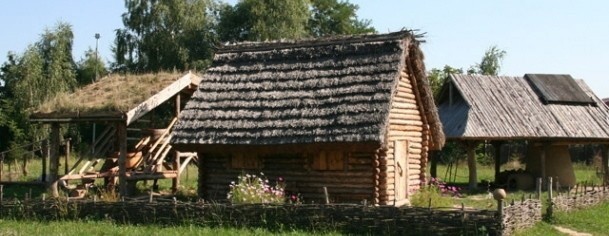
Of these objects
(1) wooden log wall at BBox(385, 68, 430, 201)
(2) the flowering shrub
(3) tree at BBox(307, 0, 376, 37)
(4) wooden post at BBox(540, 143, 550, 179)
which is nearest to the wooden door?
(1) wooden log wall at BBox(385, 68, 430, 201)

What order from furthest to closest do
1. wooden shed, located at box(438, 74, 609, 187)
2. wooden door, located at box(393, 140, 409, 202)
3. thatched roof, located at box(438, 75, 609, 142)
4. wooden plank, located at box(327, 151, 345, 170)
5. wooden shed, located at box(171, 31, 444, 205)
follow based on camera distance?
wooden shed, located at box(438, 74, 609, 187), thatched roof, located at box(438, 75, 609, 142), wooden door, located at box(393, 140, 409, 202), wooden plank, located at box(327, 151, 345, 170), wooden shed, located at box(171, 31, 444, 205)

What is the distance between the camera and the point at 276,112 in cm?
1895

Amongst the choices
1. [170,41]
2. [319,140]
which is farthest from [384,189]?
[170,41]

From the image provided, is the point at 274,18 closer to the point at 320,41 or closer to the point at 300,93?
the point at 320,41

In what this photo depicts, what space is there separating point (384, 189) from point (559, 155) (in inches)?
495

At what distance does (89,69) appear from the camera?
5562cm

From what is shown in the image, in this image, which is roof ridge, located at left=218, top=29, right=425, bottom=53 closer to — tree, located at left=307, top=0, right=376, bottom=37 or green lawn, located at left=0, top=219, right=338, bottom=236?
green lawn, located at left=0, top=219, right=338, bottom=236

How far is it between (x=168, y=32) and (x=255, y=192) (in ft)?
97.2

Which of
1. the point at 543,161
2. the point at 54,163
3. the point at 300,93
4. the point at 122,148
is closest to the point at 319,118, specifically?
the point at 300,93

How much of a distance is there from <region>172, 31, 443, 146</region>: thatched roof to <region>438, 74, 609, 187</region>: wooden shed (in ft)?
17.5

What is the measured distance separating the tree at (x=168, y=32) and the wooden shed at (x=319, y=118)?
23.8 metres

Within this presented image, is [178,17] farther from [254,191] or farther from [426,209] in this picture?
[426,209]

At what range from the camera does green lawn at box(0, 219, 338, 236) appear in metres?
14.5

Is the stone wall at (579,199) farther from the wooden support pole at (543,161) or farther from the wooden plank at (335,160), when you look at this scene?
the wooden plank at (335,160)
